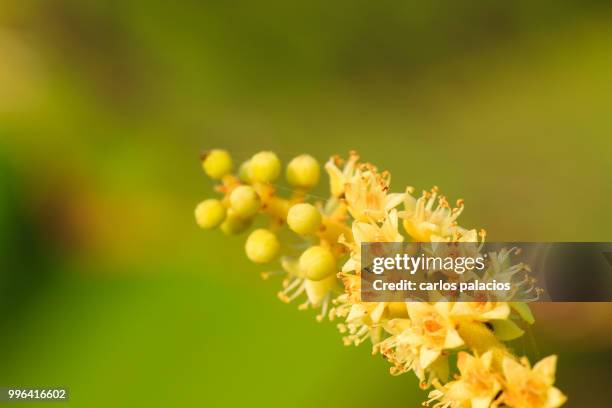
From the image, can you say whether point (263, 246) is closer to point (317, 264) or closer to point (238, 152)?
point (317, 264)

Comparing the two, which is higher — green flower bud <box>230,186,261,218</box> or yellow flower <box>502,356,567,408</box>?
green flower bud <box>230,186,261,218</box>

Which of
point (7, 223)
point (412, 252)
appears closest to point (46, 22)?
point (7, 223)

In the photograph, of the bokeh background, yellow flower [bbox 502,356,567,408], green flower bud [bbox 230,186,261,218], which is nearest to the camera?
yellow flower [bbox 502,356,567,408]

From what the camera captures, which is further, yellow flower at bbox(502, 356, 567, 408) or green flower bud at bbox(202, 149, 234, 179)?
green flower bud at bbox(202, 149, 234, 179)

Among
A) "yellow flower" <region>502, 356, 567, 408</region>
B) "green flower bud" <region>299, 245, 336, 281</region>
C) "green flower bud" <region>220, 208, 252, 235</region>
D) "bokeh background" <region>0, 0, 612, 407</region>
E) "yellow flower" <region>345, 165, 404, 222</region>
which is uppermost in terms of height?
"bokeh background" <region>0, 0, 612, 407</region>

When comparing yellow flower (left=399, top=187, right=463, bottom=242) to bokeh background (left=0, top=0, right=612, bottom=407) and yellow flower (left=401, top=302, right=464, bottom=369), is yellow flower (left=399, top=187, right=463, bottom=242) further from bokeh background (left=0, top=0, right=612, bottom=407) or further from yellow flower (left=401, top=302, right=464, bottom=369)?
bokeh background (left=0, top=0, right=612, bottom=407)

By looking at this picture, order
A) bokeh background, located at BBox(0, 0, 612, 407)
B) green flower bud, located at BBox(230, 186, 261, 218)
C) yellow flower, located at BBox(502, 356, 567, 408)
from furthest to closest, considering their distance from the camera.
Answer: bokeh background, located at BBox(0, 0, 612, 407)
green flower bud, located at BBox(230, 186, 261, 218)
yellow flower, located at BBox(502, 356, 567, 408)

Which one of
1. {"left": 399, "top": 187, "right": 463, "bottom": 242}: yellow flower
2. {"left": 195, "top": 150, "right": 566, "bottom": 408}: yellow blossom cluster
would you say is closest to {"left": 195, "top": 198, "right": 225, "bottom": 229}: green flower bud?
{"left": 195, "top": 150, "right": 566, "bottom": 408}: yellow blossom cluster

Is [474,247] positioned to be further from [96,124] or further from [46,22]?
[46,22]
